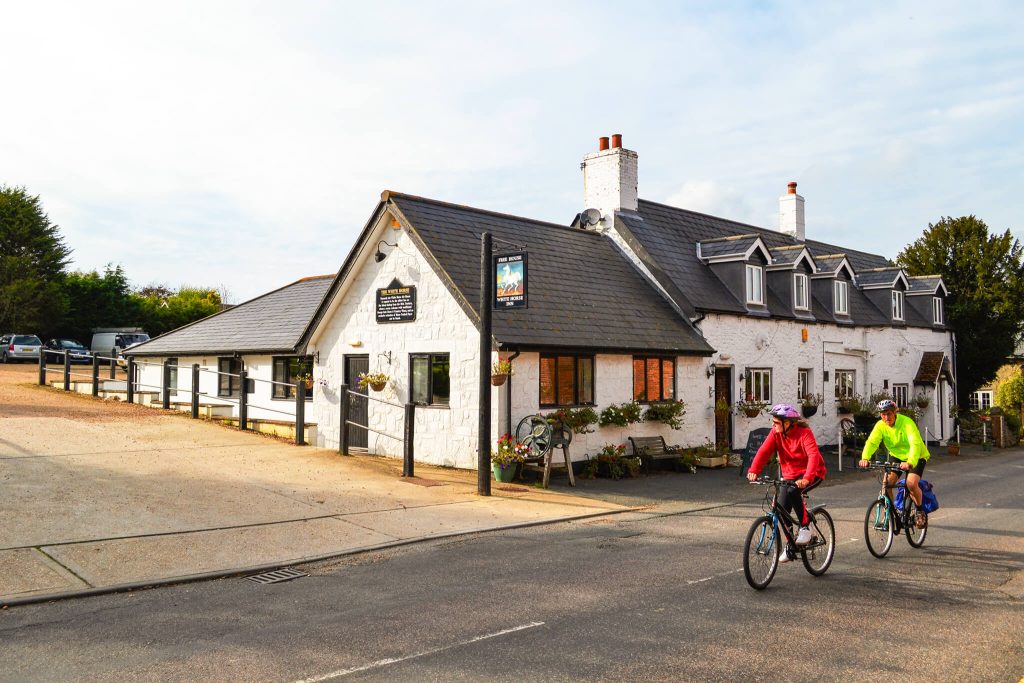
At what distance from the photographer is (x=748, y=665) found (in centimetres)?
576

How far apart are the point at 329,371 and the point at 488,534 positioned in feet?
34.4

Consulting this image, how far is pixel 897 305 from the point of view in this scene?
29.7 m

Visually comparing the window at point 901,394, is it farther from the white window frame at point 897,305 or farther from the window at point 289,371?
the window at point 289,371

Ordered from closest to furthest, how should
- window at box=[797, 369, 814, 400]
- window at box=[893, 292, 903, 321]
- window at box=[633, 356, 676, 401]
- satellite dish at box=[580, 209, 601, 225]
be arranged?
window at box=[633, 356, 676, 401] → satellite dish at box=[580, 209, 601, 225] → window at box=[797, 369, 814, 400] → window at box=[893, 292, 903, 321]

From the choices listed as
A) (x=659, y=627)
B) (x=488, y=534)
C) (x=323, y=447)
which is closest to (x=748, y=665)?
(x=659, y=627)

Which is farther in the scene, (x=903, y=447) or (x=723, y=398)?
(x=723, y=398)

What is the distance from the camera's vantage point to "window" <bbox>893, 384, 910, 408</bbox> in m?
29.1

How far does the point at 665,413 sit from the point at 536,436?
4.32 meters

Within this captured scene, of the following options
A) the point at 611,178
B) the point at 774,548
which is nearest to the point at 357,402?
the point at 611,178

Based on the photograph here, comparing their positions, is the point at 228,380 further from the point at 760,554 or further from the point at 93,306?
the point at 93,306

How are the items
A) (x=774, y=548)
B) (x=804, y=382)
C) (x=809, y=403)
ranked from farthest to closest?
(x=804, y=382) < (x=809, y=403) < (x=774, y=548)

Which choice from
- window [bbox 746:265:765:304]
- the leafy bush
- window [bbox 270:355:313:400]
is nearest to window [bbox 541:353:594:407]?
the leafy bush

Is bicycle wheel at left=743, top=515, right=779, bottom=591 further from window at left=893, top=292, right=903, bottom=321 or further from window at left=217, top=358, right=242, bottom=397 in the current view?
window at left=893, top=292, right=903, bottom=321

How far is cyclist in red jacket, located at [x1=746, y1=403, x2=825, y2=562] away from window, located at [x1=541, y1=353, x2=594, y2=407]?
8.65 metres
